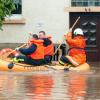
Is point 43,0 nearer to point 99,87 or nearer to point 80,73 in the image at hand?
point 80,73

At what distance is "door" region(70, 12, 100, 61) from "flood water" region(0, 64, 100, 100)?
7155mm

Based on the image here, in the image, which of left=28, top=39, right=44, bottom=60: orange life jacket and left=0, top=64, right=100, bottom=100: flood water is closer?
left=0, top=64, right=100, bottom=100: flood water

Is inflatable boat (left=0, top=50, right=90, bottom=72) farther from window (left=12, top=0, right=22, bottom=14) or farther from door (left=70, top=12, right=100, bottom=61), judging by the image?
window (left=12, top=0, right=22, bottom=14)

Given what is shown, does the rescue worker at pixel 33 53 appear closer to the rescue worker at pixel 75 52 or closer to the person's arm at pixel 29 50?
the person's arm at pixel 29 50

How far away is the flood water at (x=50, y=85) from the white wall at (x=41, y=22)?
24.2 ft

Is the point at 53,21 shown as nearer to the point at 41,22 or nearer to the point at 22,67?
the point at 41,22

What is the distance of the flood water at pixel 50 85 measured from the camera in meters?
14.4

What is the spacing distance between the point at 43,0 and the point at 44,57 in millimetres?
7372

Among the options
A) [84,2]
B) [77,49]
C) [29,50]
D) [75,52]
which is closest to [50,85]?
[29,50]

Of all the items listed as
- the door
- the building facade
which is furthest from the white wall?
the door

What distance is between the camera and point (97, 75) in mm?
21266

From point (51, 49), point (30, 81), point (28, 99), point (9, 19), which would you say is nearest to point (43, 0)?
point (9, 19)

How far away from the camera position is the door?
29.6 metres

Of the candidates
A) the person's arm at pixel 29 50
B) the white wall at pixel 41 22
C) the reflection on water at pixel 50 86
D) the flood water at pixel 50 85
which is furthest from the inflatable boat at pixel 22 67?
the white wall at pixel 41 22
